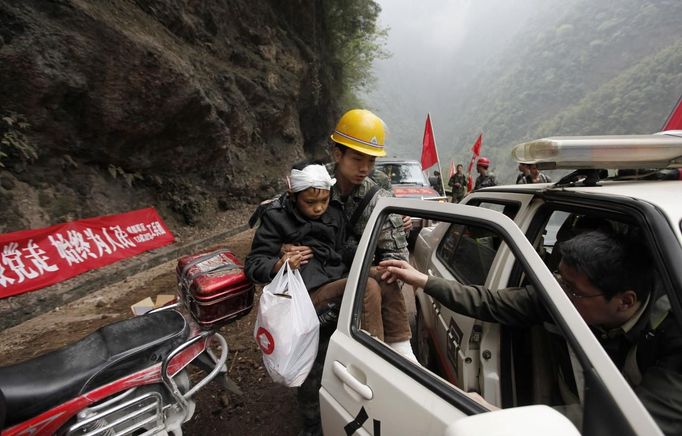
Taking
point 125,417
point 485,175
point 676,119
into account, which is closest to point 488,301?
point 125,417

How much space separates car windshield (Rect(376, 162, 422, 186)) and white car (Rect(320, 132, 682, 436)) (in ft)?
20.5

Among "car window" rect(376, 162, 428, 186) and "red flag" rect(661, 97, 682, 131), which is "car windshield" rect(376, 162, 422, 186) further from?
"red flag" rect(661, 97, 682, 131)

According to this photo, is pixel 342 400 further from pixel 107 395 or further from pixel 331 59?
pixel 331 59

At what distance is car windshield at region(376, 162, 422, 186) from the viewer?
810 cm

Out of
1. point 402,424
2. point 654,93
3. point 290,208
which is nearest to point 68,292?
point 290,208

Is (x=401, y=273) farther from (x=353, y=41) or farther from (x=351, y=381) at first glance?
(x=353, y=41)

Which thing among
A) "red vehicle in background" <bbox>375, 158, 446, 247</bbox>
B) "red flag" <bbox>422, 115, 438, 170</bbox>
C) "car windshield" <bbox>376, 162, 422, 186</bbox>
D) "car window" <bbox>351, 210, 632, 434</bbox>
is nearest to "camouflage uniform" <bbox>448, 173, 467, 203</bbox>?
"red flag" <bbox>422, 115, 438, 170</bbox>

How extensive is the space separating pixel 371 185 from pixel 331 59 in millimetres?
16468

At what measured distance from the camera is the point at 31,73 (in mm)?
4586

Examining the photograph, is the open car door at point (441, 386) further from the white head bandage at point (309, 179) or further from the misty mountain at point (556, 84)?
the misty mountain at point (556, 84)

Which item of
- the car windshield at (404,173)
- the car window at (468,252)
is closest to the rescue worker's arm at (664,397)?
the car window at (468,252)

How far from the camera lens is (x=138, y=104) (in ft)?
20.0

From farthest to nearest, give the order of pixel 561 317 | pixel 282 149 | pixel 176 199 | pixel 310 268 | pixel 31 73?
A: pixel 282 149 < pixel 176 199 < pixel 31 73 < pixel 310 268 < pixel 561 317

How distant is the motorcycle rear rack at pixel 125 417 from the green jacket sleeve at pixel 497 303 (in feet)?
4.87
